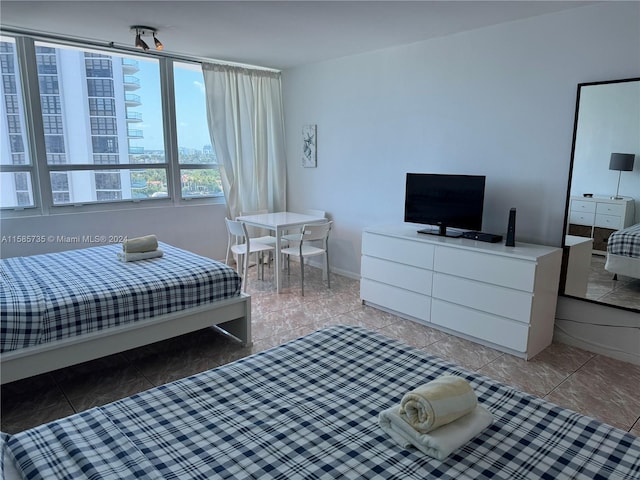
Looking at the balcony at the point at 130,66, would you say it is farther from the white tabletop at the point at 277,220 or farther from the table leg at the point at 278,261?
the table leg at the point at 278,261

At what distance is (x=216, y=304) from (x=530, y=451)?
2302 millimetres

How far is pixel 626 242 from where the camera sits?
3.17m

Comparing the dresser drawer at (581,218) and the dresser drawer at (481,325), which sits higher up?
the dresser drawer at (581,218)

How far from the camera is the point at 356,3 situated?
3.07 meters

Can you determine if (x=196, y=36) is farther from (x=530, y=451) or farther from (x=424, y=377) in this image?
(x=530, y=451)

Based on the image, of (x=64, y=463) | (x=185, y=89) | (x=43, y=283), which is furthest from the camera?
(x=185, y=89)

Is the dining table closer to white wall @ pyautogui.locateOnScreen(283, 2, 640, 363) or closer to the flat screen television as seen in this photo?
white wall @ pyautogui.locateOnScreen(283, 2, 640, 363)

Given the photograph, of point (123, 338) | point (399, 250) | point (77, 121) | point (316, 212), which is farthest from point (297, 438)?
point (77, 121)

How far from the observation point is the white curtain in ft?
17.3

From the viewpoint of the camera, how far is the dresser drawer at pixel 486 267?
3090mm

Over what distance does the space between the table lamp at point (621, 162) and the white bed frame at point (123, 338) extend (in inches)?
111

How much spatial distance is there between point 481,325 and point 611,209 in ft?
4.11

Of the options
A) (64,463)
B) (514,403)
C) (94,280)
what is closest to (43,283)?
(94,280)

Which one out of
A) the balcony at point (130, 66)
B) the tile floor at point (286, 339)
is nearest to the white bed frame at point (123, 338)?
the tile floor at point (286, 339)
